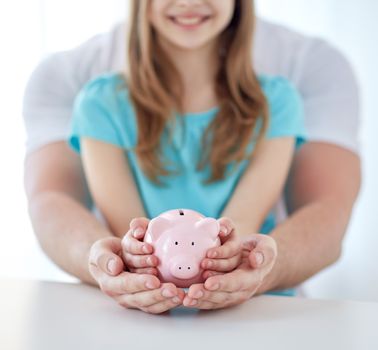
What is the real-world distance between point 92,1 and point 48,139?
2.89ft

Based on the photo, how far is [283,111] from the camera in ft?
5.13

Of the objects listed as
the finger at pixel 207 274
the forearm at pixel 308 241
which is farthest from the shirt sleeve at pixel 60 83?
the finger at pixel 207 274

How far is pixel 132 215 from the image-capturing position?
1.39 m

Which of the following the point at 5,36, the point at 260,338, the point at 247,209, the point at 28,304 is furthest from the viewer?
the point at 5,36

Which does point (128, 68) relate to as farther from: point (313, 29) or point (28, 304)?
point (313, 29)

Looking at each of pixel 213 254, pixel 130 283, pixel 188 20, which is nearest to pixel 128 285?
pixel 130 283

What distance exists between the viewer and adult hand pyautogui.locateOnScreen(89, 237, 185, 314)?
832 mm

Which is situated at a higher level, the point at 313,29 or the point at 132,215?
the point at 313,29

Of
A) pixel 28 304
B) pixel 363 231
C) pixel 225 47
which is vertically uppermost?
pixel 225 47

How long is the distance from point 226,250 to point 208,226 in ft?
0.12

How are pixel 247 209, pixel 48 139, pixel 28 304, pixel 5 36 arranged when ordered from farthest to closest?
pixel 5 36 < pixel 48 139 < pixel 247 209 < pixel 28 304

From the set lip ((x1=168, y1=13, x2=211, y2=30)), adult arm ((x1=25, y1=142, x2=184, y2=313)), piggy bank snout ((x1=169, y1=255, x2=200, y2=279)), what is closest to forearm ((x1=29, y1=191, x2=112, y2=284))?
adult arm ((x1=25, y1=142, x2=184, y2=313))

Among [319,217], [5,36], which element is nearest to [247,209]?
[319,217]

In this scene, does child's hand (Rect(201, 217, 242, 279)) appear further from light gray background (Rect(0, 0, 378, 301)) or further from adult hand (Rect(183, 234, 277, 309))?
light gray background (Rect(0, 0, 378, 301))
